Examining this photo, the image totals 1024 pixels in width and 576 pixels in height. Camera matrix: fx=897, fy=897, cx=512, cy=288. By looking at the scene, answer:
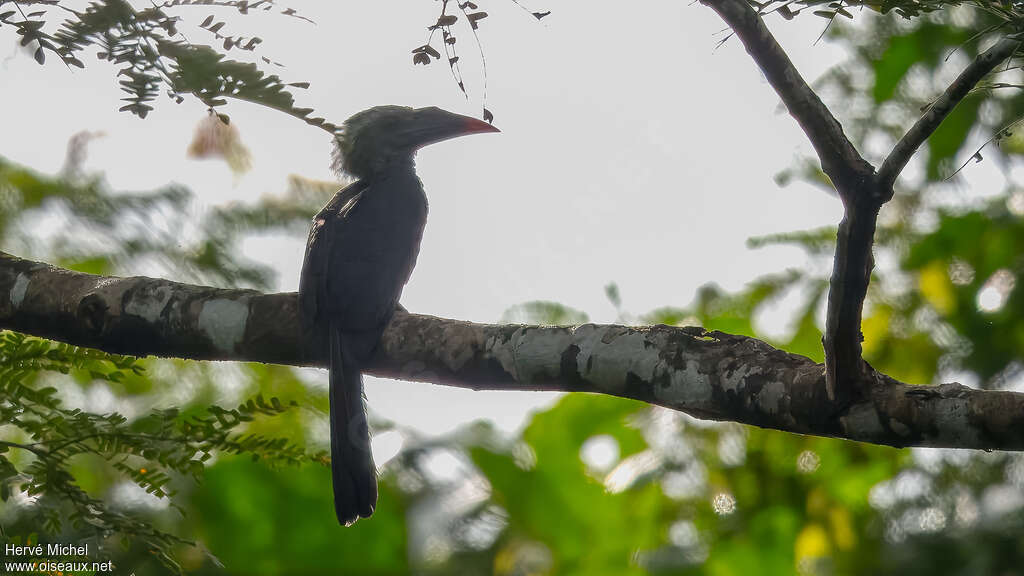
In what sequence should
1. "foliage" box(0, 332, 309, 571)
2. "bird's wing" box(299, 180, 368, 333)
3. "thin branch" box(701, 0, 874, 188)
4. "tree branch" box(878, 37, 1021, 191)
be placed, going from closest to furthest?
"tree branch" box(878, 37, 1021, 191) < "thin branch" box(701, 0, 874, 188) < "foliage" box(0, 332, 309, 571) < "bird's wing" box(299, 180, 368, 333)

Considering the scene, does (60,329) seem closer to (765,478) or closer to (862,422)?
(862,422)

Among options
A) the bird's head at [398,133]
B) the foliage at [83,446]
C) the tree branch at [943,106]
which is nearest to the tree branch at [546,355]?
the foliage at [83,446]

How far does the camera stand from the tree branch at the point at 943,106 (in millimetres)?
2018

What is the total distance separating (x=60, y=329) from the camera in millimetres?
3350

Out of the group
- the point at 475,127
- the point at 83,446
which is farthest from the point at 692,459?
the point at 83,446

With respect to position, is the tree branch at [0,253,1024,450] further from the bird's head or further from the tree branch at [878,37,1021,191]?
the bird's head

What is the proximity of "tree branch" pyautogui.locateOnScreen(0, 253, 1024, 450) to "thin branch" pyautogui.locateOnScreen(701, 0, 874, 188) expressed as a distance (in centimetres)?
55

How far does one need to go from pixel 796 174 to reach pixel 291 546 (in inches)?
Answer: 172

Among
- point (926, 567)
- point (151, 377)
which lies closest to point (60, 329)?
point (151, 377)

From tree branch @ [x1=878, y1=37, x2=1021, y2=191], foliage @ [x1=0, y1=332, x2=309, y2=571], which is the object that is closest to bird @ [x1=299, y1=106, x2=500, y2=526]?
foliage @ [x1=0, y1=332, x2=309, y2=571]

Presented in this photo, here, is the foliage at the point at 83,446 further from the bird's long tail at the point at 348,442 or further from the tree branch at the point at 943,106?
the tree branch at the point at 943,106

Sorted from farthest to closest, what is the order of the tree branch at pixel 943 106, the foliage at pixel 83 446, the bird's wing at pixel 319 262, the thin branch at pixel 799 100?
the bird's wing at pixel 319 262, the foliage at pixel 83 446, the thin branch at pixel 799 100, the tree branch at pixel 943 106

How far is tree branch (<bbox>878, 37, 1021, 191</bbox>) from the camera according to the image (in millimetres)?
2018

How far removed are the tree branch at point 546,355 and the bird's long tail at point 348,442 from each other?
0.09m
